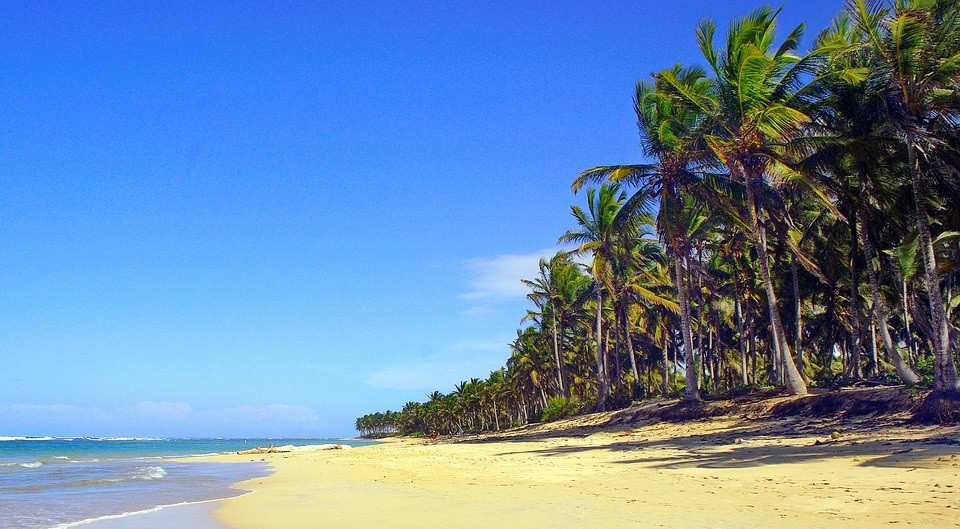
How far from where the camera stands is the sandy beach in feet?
24.7

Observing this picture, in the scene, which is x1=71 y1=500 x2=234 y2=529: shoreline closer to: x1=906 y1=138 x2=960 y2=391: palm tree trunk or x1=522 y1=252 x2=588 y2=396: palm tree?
x1=906 y1=138 x2=960 y2=391: palm tree trunk

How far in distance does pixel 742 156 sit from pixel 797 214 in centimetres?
989

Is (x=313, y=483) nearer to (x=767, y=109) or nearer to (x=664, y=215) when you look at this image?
(x=664, y=215)

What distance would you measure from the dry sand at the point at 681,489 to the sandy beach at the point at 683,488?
0.08 ft

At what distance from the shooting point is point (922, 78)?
1581 centimetres

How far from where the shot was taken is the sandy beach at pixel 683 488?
7.53 m

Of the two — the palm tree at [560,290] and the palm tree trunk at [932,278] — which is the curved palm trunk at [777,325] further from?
the palm tree at [560,290]

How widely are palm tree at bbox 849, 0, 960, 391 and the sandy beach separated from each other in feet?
9.95

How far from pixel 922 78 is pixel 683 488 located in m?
12.5

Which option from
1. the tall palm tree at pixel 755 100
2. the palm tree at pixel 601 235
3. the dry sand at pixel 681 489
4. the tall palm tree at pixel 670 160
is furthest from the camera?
the palm tree at pixel 601 235

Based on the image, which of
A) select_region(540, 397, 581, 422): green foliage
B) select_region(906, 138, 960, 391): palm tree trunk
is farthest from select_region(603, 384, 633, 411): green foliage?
select_region(906, 138, 960, 391): palm tree trunk

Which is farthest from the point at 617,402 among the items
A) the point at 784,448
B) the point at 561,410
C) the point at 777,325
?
the point at 784,448

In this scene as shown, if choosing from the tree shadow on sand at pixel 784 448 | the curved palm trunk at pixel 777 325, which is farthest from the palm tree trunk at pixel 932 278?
the curved palm trunk at pixel 777 325

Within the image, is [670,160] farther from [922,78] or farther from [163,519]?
[163,519]
